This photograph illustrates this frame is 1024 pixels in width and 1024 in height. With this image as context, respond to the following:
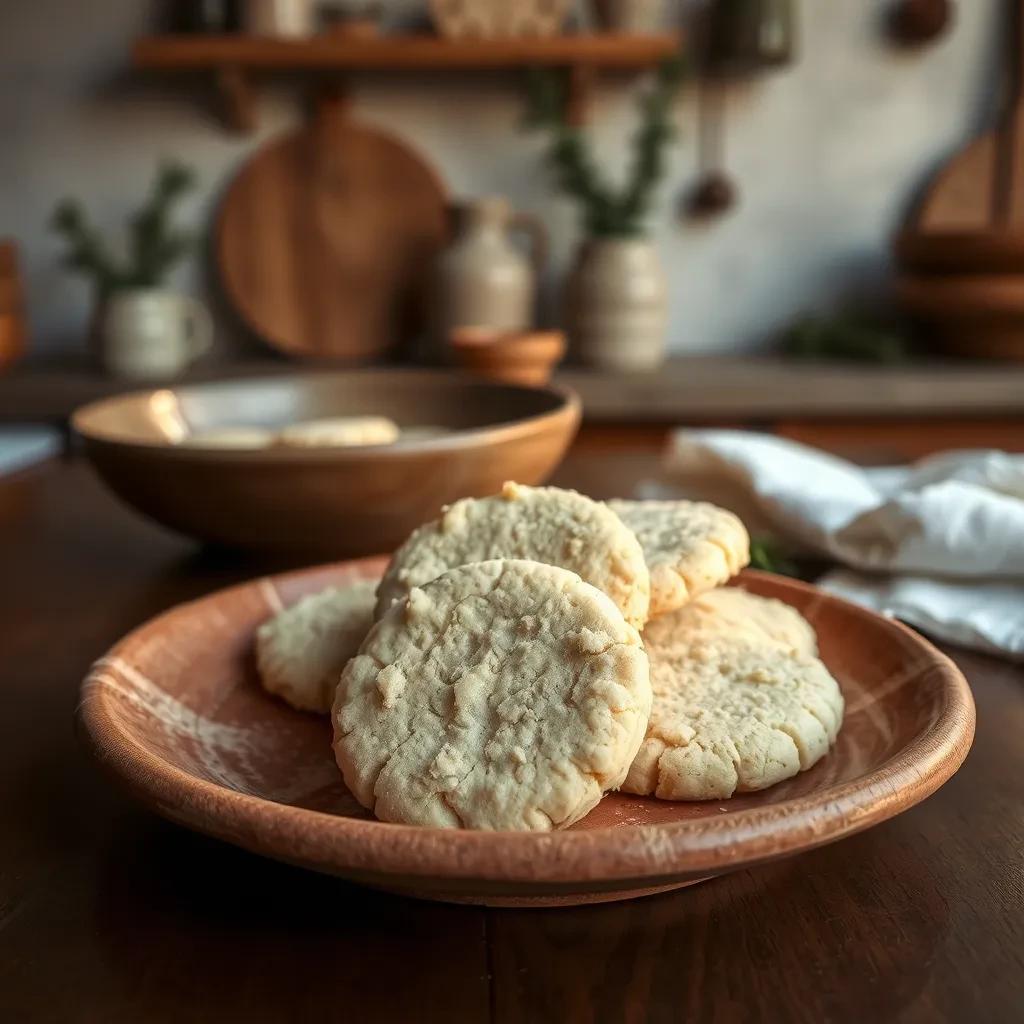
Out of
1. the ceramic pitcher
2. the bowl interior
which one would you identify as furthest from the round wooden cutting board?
the bowl interior

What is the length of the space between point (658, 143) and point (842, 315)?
0.67 meters

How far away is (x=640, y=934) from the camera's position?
466 millimetres

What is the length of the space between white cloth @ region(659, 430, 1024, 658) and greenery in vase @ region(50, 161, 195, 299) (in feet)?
6.62

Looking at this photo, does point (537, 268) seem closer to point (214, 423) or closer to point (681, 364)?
point (681, 364)

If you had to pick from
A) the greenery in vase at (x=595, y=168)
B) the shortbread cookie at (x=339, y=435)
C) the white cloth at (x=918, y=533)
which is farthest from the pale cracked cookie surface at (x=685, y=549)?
the greenery in vase at (x=595, y=168)

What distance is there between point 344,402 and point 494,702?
917mm

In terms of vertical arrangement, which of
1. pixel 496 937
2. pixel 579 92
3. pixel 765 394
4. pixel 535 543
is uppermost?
pixel 579 92

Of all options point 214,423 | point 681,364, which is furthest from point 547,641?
point 681,364

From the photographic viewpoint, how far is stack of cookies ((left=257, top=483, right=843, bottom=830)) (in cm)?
48

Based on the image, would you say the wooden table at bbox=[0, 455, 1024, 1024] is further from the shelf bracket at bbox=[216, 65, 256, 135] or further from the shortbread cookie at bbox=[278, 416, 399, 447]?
the shelf bracket at bbox=[216, 65, 256, 135]

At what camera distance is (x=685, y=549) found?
66 cm

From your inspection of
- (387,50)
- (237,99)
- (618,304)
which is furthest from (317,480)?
(237,99)

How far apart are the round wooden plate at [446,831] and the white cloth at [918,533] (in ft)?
0.56

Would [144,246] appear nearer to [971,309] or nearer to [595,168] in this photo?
[595,168]
